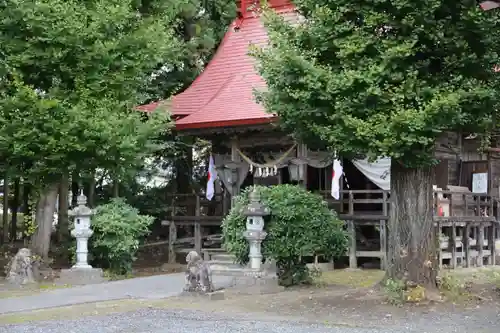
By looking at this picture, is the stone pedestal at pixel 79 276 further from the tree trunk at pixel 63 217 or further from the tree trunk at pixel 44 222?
the tree trunk at pixel 63 217

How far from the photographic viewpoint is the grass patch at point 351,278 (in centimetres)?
1284

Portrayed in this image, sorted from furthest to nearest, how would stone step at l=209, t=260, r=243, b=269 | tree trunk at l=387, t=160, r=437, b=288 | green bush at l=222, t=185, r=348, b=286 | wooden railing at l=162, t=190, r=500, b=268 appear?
wooden railing at l=162, t=190, r=500, b=268
stone step at l=209, t=260, r=243, b=269
green bush at l=222, t=185, r=348, b=286
tree trunk at l=387, t=160, r=437, b=288

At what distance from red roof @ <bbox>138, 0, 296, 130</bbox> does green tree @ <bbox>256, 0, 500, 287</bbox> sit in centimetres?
486

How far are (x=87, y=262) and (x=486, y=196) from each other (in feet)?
32.9

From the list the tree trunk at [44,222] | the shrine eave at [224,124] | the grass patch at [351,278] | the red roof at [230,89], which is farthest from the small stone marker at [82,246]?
the grass patch at [351,278]

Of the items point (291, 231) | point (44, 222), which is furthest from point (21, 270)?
point (291, 231)

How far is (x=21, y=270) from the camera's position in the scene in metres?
13.2

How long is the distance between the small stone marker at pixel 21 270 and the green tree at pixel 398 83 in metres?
6.27

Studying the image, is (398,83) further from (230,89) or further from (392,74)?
(230,89)

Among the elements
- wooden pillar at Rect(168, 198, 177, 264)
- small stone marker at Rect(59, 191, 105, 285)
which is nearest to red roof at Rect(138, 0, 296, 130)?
wooden pillar at Rect(168, 198, 177, 264)

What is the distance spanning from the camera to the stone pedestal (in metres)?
13.6

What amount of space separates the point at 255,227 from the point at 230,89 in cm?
622

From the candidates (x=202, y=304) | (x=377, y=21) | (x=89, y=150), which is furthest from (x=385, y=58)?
(x=89, y=150)

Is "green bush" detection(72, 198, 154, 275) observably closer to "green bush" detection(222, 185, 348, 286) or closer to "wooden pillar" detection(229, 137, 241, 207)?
"wooden pillar" detection(229, 137, 241, 207)
